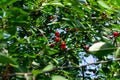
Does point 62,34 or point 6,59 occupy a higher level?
point 6,59

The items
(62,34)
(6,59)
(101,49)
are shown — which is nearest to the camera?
(6,59)

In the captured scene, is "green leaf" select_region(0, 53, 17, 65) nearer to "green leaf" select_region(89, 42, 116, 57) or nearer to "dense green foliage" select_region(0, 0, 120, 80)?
"green leaf" select_region(89, 42, 116, 57)

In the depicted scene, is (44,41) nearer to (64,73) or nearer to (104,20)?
(64,73)

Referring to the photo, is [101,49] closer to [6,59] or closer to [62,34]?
[6,59]

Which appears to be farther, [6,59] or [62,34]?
[62,34]

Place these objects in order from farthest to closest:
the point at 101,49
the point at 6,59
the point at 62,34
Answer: the point at 62,34 → the point at 101,49 → the point at 6,59

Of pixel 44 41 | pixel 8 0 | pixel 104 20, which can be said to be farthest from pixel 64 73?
pixel 8 0

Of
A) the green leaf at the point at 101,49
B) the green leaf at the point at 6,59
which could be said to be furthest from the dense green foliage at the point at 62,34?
the green leaf at the point at 6,59

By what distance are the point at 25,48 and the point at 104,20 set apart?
0.92 m

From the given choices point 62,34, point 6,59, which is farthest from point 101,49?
point 62,34

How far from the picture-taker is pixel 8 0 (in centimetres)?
150

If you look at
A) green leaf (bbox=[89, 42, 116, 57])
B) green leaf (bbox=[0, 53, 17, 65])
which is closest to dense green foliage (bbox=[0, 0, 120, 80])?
green leaf (bbox=[89, 42, 116, 57])

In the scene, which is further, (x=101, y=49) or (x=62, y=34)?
(x=62, y=34)

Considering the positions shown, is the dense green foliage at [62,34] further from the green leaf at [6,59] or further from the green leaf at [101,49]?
the green leaf at [6,59]
